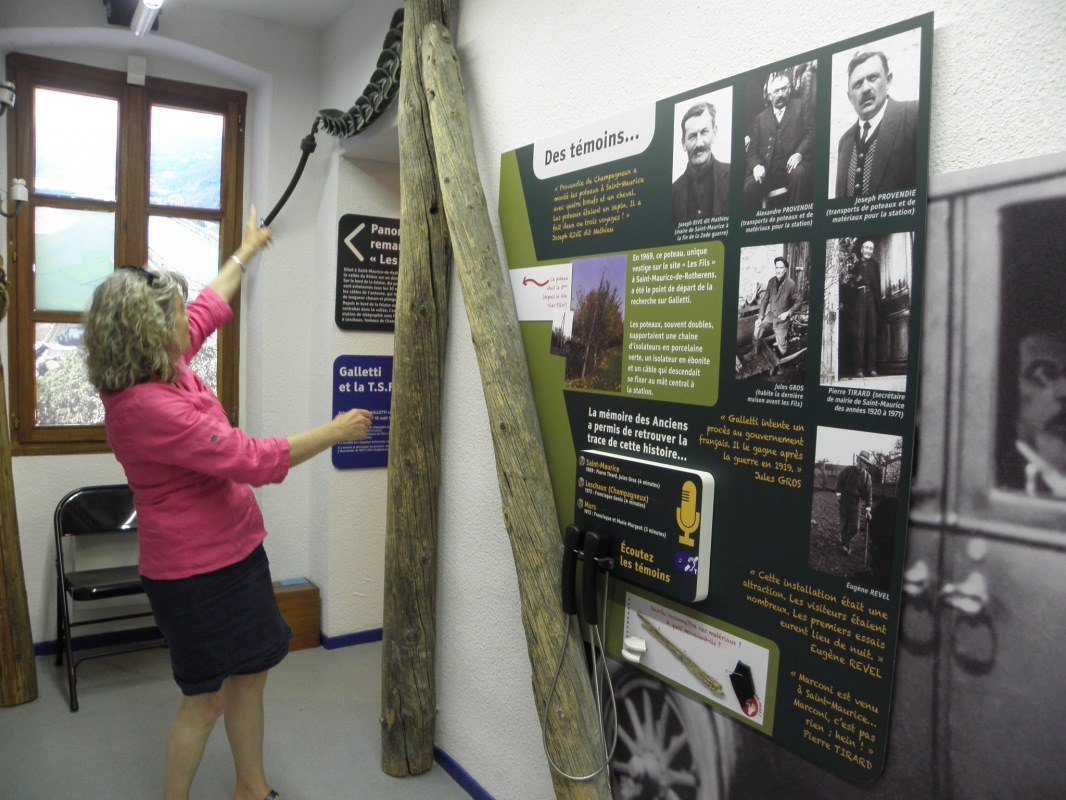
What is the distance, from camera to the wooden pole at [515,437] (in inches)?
73.0

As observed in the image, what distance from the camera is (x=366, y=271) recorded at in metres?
3.68

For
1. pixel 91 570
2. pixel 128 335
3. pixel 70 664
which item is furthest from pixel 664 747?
pixel 91 570

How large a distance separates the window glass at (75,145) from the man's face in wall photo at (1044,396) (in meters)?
3.77

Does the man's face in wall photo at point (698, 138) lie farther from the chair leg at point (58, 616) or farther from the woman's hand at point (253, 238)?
the chair leg at point (58, 616)

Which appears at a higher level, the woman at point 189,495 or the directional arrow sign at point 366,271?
the directional arrow sign at point 366,271

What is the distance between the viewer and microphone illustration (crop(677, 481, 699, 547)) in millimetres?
1611

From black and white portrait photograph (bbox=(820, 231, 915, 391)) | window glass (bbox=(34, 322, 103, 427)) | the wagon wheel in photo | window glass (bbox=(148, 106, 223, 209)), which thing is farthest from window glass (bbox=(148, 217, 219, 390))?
black and white portrait photograph (bbox=(820, 231, 915, 391))

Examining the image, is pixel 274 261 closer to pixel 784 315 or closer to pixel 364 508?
pixel 364 508

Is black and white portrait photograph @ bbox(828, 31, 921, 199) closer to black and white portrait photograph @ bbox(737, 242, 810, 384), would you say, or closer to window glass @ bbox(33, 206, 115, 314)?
black and white portrait photograph @ bbox(737, 242, 810, 384)

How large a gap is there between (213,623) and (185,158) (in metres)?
2.65

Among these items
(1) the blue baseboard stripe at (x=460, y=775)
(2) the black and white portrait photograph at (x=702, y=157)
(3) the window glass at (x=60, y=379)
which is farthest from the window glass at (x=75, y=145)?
(2) the black and white portrait photograph at (x=702, y=157)

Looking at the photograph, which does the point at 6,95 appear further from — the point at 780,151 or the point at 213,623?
the point at 780,151

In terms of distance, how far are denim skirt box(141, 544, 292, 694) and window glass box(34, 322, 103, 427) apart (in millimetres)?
1919

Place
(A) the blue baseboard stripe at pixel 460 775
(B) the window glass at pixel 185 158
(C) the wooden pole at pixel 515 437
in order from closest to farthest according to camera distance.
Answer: (C) the wooden pole at pixel 515 437, (A) the blue baseboard stripe at pixel 460 775, (B) the window glass at pixel 185 158
